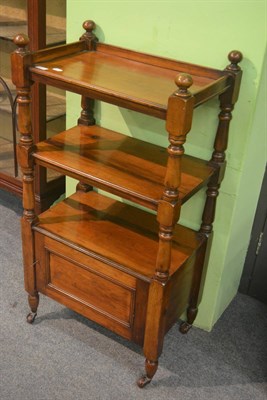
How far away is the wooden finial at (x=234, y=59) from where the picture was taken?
1.24 meters

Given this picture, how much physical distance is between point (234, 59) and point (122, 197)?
0.44m

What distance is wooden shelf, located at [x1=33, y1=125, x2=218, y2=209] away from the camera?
49.8 inches

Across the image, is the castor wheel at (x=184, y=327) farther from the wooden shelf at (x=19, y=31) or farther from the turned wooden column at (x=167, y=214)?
the wooden shelf at (x=19, y=31)

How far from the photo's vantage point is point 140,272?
1.33 metres

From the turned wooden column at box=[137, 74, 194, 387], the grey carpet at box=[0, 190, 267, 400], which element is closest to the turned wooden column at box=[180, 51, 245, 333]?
the grey carpet at box=[0, 190, 267, 400]

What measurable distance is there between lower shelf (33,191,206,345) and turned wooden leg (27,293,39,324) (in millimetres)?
47

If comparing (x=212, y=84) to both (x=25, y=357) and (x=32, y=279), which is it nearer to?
(x=32, y=279)

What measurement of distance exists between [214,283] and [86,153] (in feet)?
1.91

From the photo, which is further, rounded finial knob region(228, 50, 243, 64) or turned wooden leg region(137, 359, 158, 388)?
turned wooden leg region(137, 359, 158, 388)

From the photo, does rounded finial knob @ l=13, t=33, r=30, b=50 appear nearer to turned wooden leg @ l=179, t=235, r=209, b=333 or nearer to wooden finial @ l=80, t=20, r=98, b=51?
wooden finial @ l=80, t=20, r=98, b=51

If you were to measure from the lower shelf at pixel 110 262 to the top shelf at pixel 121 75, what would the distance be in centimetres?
43

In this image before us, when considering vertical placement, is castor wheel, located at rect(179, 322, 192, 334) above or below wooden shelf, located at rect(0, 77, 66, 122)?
below

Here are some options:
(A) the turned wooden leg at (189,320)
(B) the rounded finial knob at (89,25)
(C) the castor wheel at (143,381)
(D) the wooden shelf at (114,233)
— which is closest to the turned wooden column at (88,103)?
(B) the rounded finial knob at (89,25)

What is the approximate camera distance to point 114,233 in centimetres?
147
